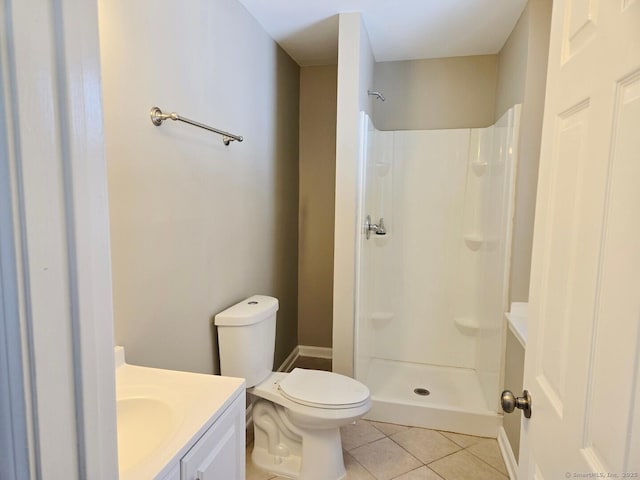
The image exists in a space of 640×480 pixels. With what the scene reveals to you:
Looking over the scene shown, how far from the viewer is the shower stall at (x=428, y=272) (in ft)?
8.04

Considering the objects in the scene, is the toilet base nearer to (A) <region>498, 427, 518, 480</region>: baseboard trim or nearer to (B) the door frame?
(A) <region>498, 427, 518, 480</region>: baseboard trim

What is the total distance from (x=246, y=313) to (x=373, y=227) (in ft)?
3.86

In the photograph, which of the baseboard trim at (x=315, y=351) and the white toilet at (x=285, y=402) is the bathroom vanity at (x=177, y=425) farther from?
the baseboard trim at (x=315, y=351)

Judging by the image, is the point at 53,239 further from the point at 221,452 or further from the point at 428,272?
the point at 428,272

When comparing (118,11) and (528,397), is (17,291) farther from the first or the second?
(118,11)

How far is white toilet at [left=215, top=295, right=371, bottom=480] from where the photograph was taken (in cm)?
178

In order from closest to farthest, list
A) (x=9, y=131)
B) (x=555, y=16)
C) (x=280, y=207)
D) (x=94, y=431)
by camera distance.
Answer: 1. (x=9, y=131)
2. (x=94, y=431)
3. (x=555, y=16)
4. (x=280, y=207)

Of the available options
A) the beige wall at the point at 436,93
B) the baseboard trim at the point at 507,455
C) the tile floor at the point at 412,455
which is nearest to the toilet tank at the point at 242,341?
the tile floor at the point at 412,455

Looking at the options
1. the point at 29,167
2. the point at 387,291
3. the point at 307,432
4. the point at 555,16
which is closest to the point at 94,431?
the point at 29,167

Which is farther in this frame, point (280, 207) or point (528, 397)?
point (280, 207)

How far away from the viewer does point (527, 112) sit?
79.1 inches

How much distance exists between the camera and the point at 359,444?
219 cm

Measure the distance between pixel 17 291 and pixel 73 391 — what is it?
0.44 ft

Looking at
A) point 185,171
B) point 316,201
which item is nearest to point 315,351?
point 316,201
